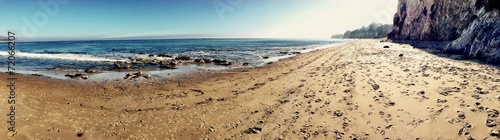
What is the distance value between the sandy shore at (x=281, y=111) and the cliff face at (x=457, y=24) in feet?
41.0

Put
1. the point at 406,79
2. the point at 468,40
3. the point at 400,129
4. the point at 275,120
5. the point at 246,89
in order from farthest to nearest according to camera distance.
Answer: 1. the point at 468,40
2. the point at 246,89
3. the point at 406,79
4. the point at 275,120
5. the point at 400,129

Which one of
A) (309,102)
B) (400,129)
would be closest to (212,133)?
(309,102)

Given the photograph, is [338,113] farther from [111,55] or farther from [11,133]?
[111,55]

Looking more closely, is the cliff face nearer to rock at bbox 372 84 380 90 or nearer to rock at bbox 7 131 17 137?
rock at bbox 372 84 380 90

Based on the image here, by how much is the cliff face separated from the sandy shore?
12494 millimetres

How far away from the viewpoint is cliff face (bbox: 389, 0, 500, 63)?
20.5 m

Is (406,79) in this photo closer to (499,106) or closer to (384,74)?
(384,74)

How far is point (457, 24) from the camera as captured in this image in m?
50.3

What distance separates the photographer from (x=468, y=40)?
25.2 m

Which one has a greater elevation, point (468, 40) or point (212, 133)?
point (468, 40)

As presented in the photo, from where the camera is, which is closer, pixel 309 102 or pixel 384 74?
pixel 309 102

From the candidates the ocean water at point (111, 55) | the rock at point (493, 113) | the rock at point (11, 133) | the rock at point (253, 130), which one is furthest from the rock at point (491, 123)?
the ocean water at point (111, 55)

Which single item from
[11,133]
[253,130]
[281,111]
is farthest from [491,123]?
[11,133]

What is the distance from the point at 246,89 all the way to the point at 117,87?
789 centimetres
